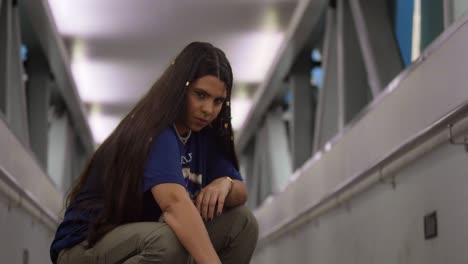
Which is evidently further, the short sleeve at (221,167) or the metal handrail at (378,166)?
the metal handrail at (378,166)

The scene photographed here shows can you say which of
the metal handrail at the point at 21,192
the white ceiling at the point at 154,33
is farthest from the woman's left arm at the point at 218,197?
the white ceiling at the point at 154,33

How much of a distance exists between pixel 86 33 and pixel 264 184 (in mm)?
3971

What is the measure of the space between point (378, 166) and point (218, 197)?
74.5 inches

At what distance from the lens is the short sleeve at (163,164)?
213 centimetres

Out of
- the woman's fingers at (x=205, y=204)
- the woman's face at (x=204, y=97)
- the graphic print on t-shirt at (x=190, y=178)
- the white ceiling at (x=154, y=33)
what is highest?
the white ceiling at (x=154, y=33)

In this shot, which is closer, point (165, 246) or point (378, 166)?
point (165, 246)

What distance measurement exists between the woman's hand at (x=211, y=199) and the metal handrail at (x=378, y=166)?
94cm

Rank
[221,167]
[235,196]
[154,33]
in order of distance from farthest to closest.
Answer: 1. [154,33]
2. [221,167]
3. [235,196]

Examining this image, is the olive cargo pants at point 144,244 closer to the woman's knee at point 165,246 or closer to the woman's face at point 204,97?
the woman's knee at point 165,246

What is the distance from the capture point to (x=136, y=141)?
2.19m

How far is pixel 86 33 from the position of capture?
7.73 m

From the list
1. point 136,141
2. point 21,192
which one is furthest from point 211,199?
point 21,192

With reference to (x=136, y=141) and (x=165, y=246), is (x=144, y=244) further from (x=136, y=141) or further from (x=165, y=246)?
(x=136, y=141)

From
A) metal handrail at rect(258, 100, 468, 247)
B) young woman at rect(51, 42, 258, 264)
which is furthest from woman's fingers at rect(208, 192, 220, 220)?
metal handrail at rect(258, 100, 468, 247)
